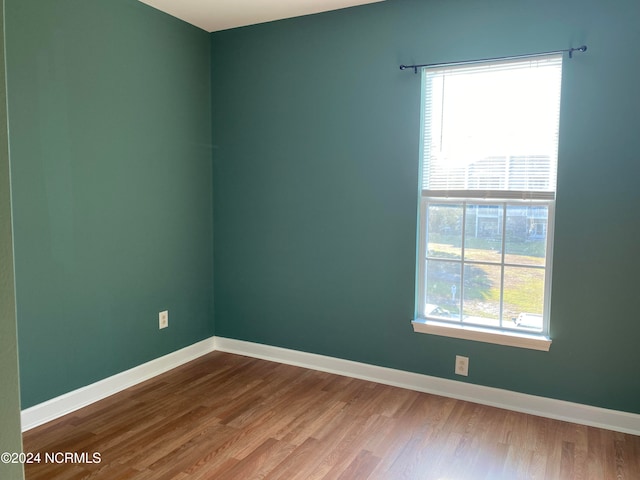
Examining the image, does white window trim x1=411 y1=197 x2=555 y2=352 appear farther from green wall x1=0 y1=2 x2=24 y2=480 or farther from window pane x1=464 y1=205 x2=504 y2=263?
green wall x1=0 y1=2 x2=24 y2=480

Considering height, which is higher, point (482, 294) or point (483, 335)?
point (482, 294)

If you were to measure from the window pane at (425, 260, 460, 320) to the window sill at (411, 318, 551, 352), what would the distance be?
0.26 feet

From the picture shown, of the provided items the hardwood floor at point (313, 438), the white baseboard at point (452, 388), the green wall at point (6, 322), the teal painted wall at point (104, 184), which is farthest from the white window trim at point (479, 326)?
the green wall at point (6, 322)

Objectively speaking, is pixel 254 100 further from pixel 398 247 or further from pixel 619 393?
pixel 619 393

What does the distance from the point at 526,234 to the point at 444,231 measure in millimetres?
483

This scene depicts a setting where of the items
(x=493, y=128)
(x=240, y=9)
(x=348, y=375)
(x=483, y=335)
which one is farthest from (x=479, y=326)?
(x=240, y=9)

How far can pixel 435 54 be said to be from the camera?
3.02 meters

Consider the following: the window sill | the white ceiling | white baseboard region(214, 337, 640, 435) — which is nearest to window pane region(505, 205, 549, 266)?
the window sill

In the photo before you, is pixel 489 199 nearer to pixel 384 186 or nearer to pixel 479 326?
pixel 384 186

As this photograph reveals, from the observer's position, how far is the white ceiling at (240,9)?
10.4 ft

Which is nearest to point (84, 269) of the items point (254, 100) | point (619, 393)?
point (254, 100)

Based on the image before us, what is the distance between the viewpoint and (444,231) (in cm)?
312

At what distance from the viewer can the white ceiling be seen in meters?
3.18

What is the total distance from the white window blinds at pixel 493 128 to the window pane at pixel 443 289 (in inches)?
18.2
